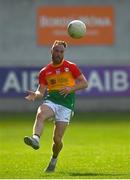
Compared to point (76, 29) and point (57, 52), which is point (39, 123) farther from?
point (76, 29)

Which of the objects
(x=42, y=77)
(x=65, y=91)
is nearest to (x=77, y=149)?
(x=42, y=77)

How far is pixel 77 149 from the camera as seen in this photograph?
22.0 m

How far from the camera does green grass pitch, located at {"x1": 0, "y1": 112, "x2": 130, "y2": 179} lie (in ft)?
52.6

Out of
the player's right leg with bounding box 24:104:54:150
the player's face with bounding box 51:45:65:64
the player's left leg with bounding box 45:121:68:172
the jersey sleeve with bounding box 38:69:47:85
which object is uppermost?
the player's face with bounding box 51:45:65:64

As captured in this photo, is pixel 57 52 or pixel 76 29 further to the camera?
pixel 76 29

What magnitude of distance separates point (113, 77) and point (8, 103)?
436 cm

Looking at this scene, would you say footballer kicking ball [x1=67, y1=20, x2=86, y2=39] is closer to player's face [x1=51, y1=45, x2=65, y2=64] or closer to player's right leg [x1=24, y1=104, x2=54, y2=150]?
player's face [x1=51, y1=45, x2=65, y2=64]

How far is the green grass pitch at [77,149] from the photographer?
16031 millimetres

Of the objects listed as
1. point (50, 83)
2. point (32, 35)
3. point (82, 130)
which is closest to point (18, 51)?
point (32, 35)

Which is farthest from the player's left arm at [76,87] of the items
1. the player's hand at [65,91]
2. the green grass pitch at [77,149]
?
the green grass pitch at [77,149]

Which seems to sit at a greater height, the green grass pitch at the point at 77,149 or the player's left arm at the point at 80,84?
the player's left arm at the point at 80,84

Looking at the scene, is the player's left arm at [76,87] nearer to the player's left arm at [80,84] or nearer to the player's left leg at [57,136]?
the player's left arm at [80,84]

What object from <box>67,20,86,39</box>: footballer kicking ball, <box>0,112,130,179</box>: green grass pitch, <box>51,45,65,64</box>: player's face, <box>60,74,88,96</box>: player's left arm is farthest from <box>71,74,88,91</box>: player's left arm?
<box>0,112,130,179</box>: green grass pitch

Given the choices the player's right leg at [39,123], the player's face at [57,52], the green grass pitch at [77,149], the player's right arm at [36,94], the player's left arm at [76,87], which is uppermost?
the player's face at [57,52]
